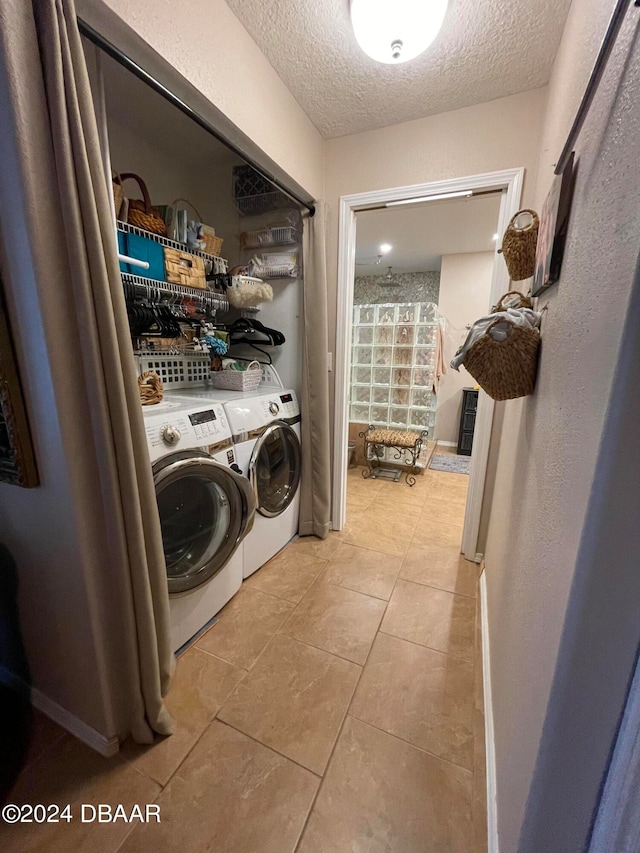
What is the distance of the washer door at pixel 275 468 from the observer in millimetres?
1724

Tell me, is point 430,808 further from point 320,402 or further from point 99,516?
point 320,402

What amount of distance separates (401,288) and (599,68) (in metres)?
4.40

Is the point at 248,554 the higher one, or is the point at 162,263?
the point at 162,263

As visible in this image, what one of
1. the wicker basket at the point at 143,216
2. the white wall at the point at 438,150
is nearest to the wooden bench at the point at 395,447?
the white wall at the point at 438,150

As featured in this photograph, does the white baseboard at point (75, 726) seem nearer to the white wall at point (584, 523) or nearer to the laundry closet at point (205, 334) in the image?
the laundry closet at point (205, 334)

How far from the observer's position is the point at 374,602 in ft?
5.49

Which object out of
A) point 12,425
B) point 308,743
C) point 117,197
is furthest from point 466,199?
point 308,743

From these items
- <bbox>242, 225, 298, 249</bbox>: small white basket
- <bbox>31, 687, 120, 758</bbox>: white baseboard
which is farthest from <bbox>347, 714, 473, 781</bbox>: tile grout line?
<bbox>242, 225, 298, 249</bbox>: small white basket

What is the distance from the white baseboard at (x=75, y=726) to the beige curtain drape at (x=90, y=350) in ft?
0.15

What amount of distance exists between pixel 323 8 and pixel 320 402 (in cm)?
160

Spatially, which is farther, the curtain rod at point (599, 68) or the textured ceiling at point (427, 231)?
the textured ceiling at point (427, 231)

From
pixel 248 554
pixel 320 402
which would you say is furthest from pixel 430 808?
pixel 320 402

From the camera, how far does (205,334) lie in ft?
5.87

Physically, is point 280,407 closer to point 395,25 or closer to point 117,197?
point 117,197
